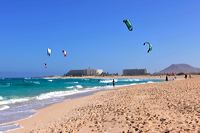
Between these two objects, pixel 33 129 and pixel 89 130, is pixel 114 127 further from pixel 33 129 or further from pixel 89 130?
pixel 33 129

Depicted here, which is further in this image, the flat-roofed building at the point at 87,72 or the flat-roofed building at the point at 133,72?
the flat-roofed building at the point at 87,72

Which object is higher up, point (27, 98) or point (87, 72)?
point (87, 72)

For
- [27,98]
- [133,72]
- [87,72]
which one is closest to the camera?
[27,98]

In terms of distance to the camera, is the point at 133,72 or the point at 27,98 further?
the point at 133,72

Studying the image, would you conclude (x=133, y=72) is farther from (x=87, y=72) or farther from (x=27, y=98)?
(x=27, y=98)

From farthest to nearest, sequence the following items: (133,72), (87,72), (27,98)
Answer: (87,72) → (133,72) → (27,98)

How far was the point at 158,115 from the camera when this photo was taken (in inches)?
351

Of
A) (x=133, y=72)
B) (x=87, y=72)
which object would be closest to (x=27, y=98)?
(x=133, y=72)

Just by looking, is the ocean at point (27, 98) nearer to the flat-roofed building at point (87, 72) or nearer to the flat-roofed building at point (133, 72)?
the flat-roofed building at point (133, 72)

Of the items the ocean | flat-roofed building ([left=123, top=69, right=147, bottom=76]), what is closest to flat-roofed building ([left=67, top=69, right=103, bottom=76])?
flat-roofed building ([left=123, top=69, right=147, bottom=76])

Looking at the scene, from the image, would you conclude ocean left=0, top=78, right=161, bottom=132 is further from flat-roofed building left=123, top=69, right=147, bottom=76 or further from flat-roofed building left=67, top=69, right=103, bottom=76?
flat-roofed building left=67, top=69, right=103, bottom=76

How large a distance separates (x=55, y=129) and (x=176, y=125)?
327 cm

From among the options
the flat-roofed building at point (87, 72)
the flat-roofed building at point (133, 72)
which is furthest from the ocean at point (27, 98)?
the flat-roofed building at point (87, 72)

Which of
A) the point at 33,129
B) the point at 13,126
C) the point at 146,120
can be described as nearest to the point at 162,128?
the point at 146,120
